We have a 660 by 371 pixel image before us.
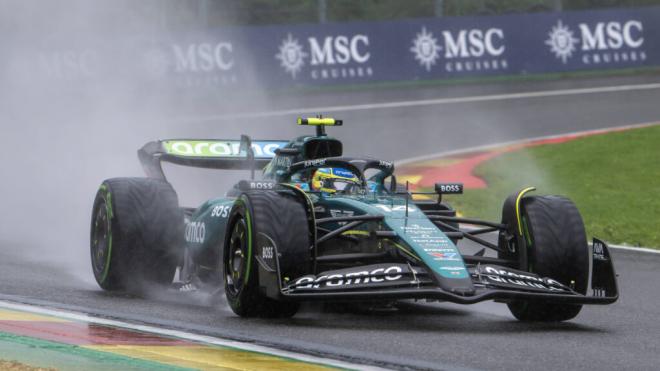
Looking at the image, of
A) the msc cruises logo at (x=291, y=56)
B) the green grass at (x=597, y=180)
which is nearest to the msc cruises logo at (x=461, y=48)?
the msc cruises logo at (x=291, y=56)

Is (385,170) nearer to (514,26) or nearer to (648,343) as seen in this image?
(648,343)

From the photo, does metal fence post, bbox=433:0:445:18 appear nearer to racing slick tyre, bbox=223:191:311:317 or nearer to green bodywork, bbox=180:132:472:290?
green bodywork, bbox=180:132:472:290

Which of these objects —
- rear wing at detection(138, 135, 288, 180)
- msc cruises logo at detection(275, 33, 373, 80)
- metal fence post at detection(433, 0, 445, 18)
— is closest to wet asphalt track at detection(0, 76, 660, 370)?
rear wing at detection(138, 135, 288, 180)

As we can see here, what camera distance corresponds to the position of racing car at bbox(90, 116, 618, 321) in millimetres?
8695

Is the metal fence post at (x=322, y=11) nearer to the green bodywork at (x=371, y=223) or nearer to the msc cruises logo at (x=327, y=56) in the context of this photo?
the msc cruises logo at (x=327, y=56)

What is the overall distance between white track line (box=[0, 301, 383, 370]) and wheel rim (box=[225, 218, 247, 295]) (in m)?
0.94

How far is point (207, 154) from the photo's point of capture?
12.2 m

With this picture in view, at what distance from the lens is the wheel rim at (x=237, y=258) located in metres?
9.17

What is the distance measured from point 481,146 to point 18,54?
8.32 m

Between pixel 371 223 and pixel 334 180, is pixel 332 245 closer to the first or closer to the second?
pixel 371 223

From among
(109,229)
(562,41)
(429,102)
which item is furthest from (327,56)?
(109,229)

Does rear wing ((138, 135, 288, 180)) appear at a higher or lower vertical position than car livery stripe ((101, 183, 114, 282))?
higher

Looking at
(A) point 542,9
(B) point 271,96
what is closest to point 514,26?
(A) point 542,9

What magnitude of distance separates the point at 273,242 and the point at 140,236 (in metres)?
2.29
